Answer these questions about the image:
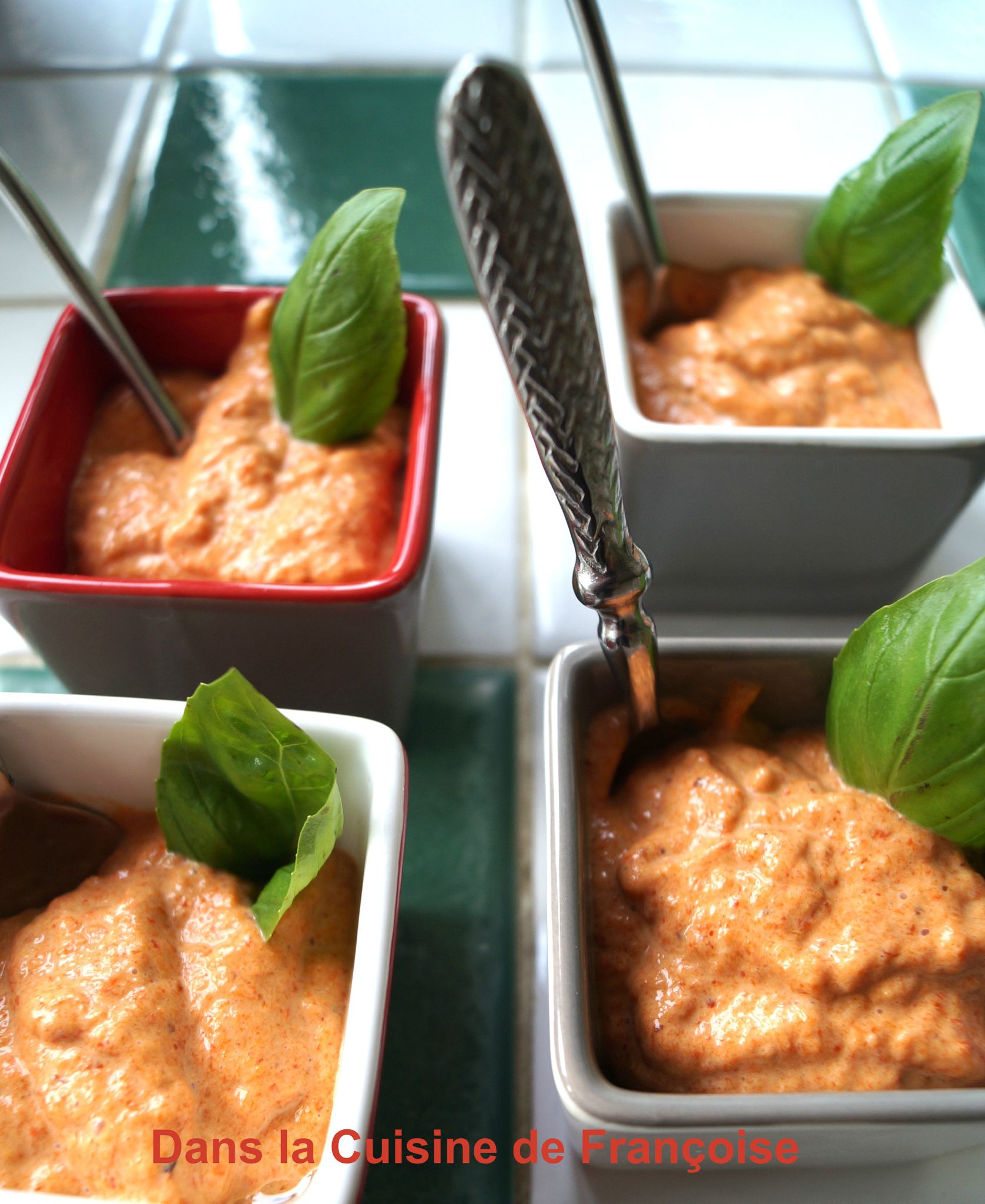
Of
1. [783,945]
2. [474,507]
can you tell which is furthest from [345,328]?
[783,945]

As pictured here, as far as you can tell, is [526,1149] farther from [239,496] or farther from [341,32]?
[341,32]

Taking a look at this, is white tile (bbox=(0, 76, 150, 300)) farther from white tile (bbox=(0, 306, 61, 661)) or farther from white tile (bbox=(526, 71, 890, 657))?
white tile (bbox=(526, 71, 890, 657))

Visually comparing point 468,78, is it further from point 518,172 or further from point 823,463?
point 823,463

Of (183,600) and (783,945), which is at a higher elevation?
(183,600)

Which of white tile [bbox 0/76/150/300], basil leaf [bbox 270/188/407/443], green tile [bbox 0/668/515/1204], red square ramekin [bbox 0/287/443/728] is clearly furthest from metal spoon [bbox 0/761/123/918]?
white tile [bbox 0/76/150/300]

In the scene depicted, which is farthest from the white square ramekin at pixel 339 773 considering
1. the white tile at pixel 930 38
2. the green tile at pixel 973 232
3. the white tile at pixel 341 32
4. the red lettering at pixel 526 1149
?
the white tile at pixel 930 38

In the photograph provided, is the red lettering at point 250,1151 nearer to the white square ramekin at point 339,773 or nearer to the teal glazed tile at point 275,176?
the white square ramekin at point 339,773

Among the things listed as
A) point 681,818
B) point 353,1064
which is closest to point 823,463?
point 681,818
